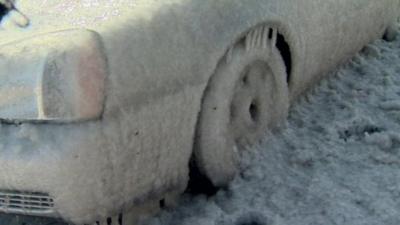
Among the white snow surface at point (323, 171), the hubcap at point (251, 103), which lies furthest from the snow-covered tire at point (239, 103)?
the white snow surface at point (323, 171)

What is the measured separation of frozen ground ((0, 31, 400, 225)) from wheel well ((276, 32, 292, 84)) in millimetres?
349

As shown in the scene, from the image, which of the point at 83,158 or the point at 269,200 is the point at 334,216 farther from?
the point at 83,158

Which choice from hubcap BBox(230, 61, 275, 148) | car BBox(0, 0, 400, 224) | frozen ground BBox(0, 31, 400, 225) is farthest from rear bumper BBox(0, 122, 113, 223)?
hubcap BBox(230, 61, 275, 148)

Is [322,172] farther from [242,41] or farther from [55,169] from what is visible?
[55,169]

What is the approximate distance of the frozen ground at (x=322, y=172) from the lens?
3.47 metres

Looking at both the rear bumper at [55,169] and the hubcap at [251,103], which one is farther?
the hubcap at [251,103]

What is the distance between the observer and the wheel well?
4.00 m

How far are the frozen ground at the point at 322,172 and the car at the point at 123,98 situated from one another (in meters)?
0.13

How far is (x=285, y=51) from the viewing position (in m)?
4.07

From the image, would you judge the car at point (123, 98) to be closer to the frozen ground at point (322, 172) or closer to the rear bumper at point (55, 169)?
the rear bumper at point (55, 169)

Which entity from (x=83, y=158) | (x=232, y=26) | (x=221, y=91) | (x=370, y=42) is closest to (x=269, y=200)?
(x=221, y=91)

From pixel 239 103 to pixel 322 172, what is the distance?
557 mm

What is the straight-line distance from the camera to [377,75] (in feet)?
16.7

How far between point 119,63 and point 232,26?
743mm
